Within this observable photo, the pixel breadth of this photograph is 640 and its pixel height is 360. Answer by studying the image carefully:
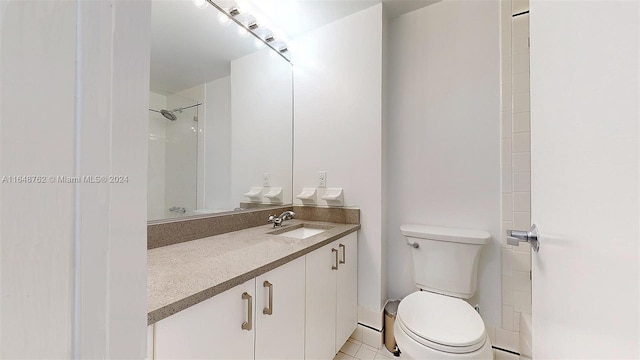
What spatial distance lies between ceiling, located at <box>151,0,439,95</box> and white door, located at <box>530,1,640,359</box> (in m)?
1.46

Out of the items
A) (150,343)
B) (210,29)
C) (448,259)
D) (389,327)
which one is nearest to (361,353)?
(389,327)

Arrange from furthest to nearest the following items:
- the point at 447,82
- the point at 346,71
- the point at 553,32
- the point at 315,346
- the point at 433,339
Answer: the point at 346,71 → the point at 447,82 → the point at 315,346 → the point at 433,339 → the point at 553,32

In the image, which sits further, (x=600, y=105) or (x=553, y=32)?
(x=553, y=32)

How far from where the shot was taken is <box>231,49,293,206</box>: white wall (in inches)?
67.8

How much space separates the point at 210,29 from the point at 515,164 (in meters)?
2.06

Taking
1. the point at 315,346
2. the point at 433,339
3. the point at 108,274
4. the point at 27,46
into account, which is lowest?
the point at 315,346

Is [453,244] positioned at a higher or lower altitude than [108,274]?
lower

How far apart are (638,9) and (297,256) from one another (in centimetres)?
103

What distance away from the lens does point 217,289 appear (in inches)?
27.4

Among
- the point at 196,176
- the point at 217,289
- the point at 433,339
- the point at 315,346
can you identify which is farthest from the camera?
the point at 196,176

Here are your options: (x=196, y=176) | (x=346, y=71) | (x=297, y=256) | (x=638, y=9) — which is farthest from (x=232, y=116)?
(x=638, y=9)

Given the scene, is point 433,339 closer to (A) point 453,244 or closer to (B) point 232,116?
(A) point 453,244

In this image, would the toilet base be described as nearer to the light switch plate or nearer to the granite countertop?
the granite countertop

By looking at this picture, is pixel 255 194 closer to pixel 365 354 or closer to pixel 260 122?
pixel 260 122
